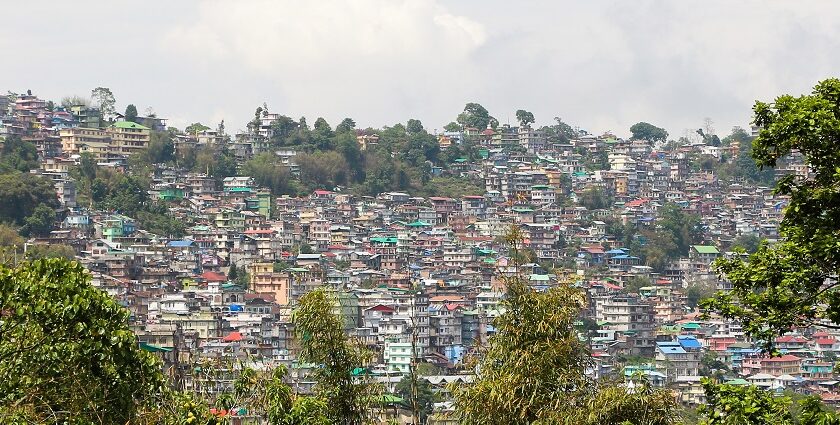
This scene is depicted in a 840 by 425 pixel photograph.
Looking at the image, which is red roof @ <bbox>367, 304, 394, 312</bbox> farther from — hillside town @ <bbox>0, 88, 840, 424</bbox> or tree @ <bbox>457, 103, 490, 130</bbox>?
tree @ <bbox>457, 103, 490, 130</bbox>

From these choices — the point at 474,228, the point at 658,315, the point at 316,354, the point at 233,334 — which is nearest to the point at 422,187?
the point at 474,228

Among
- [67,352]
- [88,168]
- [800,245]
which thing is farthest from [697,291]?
[800,245]

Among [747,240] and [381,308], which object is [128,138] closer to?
[381,308]

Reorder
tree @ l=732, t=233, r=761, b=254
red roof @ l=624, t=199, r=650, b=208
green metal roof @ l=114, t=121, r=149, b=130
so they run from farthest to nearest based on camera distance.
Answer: red roof @ l=624, t=199, r=650, b=208
tree @ l=732, t=233, r=761, b=254
green metal roof @ l=114, t=121, r=149, b=130

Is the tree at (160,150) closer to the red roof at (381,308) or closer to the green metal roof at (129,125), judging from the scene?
the green metal roof at (129,125)

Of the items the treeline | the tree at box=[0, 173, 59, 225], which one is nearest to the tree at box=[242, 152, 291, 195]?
the treeline
